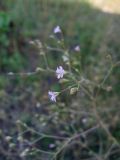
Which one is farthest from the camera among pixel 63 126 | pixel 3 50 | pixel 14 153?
pixel 3 50

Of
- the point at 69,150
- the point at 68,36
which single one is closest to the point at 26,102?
the point at 69,150

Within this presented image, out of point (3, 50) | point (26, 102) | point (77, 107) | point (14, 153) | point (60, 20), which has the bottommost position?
point (14, 153)

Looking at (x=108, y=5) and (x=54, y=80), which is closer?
(x=54, y=80)

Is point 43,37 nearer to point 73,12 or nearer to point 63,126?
point 73,12

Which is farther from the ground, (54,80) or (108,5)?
(108,5)

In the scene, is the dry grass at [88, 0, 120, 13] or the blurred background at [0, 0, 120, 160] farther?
the dry grass at [88, 0, 120, 13]

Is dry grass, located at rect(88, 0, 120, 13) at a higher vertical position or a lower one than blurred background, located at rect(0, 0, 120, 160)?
higher

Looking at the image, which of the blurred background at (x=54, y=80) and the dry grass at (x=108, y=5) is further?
the dry grass at (x=108, y=5)

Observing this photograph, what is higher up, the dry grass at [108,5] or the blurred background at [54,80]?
the dry grass at [108,5]
